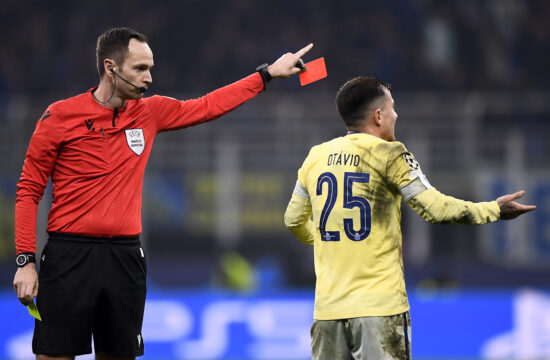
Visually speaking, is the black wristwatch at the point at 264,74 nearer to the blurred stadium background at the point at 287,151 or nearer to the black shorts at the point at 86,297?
the black shorts at the point at 86,297

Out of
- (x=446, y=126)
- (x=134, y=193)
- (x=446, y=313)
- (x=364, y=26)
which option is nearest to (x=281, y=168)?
(x=446, y=126)

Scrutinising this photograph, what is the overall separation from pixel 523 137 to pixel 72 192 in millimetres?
9219

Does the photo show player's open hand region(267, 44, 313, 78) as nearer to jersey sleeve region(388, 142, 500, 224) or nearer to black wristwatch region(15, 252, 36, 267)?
jersey sleeve region(388, 142, 500, 224)

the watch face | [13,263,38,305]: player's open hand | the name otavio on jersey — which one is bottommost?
[13,263,38,305]: player's open hand

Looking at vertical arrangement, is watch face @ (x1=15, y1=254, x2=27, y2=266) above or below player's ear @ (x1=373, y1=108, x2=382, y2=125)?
below

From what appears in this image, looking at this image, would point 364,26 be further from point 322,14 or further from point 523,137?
point 523,137

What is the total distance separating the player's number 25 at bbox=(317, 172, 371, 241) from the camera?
347cm

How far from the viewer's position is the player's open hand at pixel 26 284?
3520 millimetres

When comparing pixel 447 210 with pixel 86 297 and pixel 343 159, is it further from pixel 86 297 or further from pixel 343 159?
pixel 86 297

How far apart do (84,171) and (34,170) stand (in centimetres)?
20

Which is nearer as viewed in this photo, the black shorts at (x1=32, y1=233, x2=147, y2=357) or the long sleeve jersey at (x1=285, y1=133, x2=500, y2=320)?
the long sleeve jersey at (x1=285, y1=133, x2=500, y2=320)

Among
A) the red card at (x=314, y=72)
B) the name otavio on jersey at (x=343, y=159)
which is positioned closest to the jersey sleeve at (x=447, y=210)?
the name otavio on jersey at (x=343, y=159)

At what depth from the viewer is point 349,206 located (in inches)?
137

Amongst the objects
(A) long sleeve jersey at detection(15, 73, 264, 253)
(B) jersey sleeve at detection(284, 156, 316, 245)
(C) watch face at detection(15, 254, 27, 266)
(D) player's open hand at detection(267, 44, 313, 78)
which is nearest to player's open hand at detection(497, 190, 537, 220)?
(B) jersey sleeve at detection(284, 156, 316, 245)
